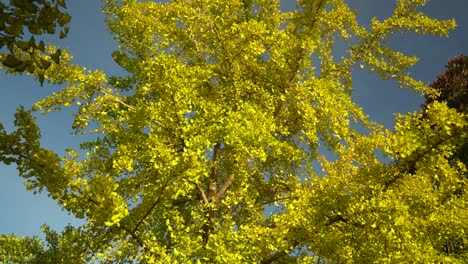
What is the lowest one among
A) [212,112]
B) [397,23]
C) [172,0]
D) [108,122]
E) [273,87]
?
[212,112]

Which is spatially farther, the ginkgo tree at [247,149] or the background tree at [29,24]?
the ginkgo tree at [247,149]

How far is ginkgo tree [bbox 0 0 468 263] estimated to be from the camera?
8234 millimetres

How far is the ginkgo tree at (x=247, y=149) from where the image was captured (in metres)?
8.23

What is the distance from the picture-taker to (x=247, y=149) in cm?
1035

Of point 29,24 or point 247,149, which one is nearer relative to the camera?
point 29,24

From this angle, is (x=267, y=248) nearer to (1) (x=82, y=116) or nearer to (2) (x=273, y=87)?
(2) (x=273, y=87)

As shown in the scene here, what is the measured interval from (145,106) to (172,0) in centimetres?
518

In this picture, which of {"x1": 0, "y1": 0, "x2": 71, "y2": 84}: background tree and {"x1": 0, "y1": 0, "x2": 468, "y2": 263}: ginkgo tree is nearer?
{"x1": 0, "y1": 0, "x2": 71, "y2": 84}: background tree

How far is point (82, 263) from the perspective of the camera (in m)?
10.3

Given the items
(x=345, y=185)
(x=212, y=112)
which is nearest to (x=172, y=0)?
(x=212, y=112)

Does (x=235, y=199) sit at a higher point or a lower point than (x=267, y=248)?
higher

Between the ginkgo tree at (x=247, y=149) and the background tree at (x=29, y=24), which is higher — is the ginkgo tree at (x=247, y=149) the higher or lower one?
the higher one

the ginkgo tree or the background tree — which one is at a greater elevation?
the ginkgo tree

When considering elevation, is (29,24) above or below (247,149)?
below
